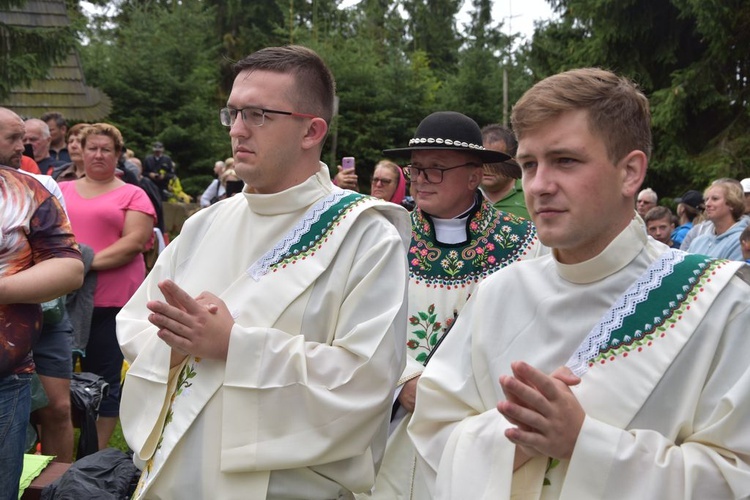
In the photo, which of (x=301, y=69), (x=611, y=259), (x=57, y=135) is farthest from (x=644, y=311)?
(x=57, y=135)

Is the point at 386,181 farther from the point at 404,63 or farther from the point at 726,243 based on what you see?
the point at 404,63

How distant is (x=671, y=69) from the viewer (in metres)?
19.8

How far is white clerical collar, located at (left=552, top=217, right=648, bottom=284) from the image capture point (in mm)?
2240

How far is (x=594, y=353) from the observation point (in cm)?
219

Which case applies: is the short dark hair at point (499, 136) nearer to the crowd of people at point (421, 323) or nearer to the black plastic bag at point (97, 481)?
the crowd of people at point (421, 323)

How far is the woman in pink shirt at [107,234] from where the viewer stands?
6.16 metres

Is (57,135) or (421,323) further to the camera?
(57,135)

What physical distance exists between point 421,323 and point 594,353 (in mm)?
1862

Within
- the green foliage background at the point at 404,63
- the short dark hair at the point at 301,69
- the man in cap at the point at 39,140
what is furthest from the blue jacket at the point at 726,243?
the man in cap at the point at 39,140

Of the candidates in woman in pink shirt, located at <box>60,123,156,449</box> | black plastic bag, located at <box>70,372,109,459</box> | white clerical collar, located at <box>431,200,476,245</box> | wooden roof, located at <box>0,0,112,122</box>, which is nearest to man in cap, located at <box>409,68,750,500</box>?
white clerical collar, located at <box>431,200,476,245</box>

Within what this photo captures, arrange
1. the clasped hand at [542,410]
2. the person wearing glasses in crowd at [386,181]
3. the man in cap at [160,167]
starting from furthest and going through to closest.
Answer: the man in cap at [160,167]
the person wearing glasses in crowd at [386,181]
the clasped hand at [542,410]

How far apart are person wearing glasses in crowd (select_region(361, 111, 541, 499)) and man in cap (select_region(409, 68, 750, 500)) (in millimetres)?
1589

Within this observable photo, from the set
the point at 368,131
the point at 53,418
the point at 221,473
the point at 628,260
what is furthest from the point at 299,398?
the point at 368,131

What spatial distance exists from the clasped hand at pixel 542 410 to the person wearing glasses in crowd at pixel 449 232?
6.33 feet
